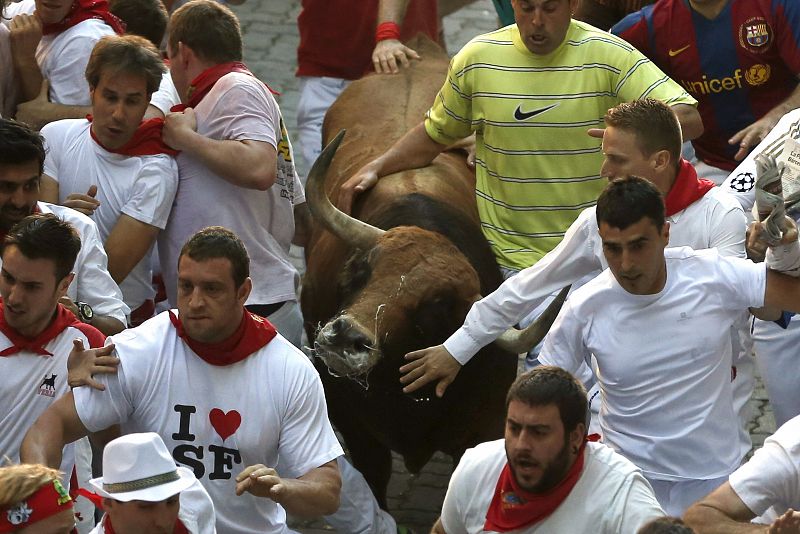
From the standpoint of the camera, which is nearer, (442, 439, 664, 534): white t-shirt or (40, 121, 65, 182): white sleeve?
(442, 439, 664, 534): white t-shirt

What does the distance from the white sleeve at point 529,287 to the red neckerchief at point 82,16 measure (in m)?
2.89

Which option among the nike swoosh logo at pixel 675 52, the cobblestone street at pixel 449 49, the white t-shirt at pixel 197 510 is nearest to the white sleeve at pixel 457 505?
the white t-shirt at pixel 197 510

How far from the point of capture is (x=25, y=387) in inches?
236

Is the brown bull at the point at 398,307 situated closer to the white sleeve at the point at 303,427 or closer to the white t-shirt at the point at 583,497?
the white sleeve at the point at 303,427

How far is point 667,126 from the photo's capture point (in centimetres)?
650

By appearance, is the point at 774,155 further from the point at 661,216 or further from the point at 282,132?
the point at 282,132

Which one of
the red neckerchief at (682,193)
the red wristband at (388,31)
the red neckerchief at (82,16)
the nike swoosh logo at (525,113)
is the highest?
the red neckerchief at (82,16)

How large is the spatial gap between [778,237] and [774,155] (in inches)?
26.5

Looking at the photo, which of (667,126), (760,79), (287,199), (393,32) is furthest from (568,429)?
(393,32)

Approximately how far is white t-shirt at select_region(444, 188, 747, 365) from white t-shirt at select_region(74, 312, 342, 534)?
3.31ft

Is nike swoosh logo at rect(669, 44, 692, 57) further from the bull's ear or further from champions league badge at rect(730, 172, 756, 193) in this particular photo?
the bull's ear

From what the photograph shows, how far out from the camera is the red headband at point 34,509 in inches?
188

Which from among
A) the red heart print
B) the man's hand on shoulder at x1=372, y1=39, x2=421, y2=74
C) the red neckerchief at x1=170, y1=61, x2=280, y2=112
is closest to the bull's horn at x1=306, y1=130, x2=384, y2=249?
the red neckerchief at x1=170, y1=61, x2=280, y2=112

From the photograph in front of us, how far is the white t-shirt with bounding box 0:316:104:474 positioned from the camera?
5977 mm
